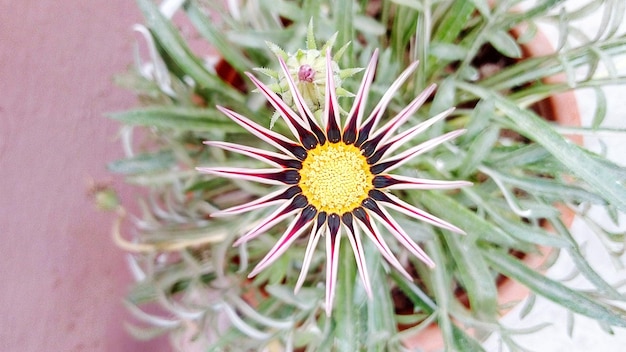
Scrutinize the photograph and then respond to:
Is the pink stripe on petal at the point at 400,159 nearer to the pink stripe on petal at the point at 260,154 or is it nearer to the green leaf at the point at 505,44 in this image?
the pink stripe on petal at the point at 260,154

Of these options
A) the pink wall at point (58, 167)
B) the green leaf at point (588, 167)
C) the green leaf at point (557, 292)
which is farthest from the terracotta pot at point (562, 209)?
the pink wall at point (58, 167)

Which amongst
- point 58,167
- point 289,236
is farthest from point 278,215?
point 58,167

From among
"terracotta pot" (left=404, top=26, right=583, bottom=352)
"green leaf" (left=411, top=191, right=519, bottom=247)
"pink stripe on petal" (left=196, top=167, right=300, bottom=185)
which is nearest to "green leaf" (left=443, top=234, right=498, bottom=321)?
"green leaf" (left=411, top=191, right=519, bottom=247)

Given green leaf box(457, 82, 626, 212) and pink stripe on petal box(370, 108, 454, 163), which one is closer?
pink stripe on petal box(370, 108, 454, 163)

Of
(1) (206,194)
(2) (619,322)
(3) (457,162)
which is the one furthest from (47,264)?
(2) (619,322)

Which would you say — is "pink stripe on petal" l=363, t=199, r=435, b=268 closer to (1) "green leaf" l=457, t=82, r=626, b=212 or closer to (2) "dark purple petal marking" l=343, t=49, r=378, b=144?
(2) "dark purple petal marking" l=343, t=49, r=378, b=144

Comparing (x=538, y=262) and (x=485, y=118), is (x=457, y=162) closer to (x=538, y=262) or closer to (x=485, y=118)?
(x=485, y=118)
